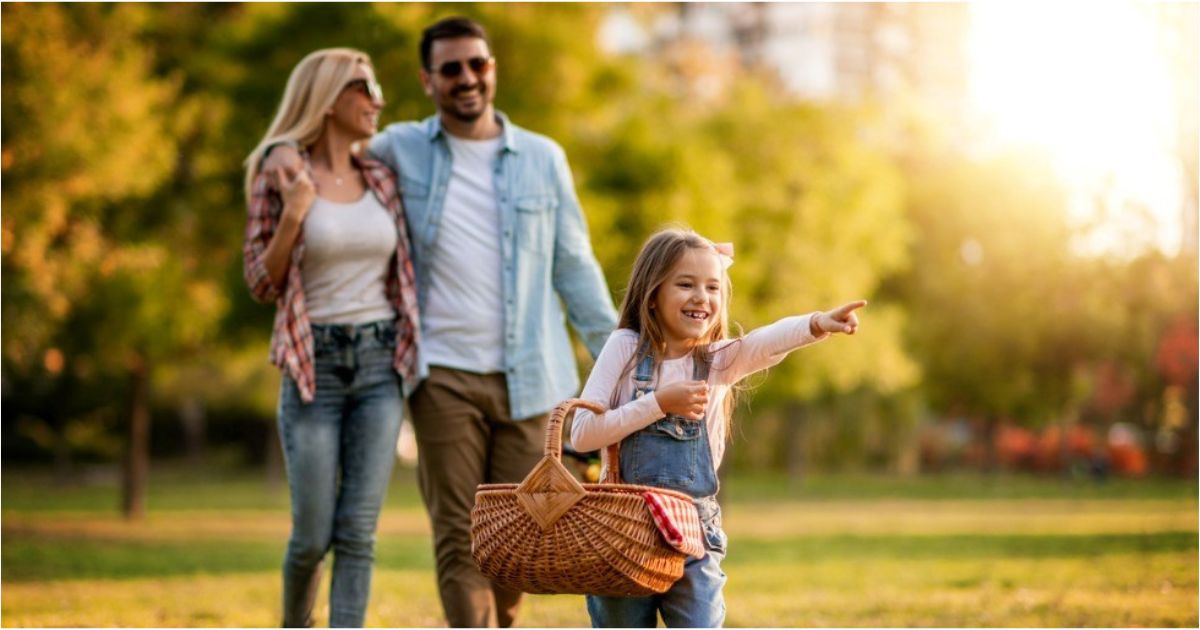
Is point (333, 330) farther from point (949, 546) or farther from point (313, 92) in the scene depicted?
point (949, 546)

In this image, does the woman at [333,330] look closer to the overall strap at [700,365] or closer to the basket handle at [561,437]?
the basket handle at [561,437]

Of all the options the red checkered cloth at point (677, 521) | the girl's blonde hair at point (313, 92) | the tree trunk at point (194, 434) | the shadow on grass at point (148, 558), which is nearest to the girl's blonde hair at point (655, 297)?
the red checkered cloth at point (677, 521)

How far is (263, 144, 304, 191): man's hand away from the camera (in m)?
5.81

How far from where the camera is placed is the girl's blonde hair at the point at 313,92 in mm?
5965

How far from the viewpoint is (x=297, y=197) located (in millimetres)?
5703

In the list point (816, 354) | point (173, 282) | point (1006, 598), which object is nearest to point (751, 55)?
point (816, 354)

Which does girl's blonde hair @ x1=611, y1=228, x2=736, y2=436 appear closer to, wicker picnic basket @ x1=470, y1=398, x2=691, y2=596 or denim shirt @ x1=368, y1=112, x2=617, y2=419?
wicker picnic basket @ x1=470, y1=398, x2=691, y2=596

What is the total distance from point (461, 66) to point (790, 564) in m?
9.62

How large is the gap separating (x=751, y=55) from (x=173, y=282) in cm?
7794

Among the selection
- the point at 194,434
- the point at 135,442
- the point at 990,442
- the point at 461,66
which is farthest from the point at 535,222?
the point at 194,434

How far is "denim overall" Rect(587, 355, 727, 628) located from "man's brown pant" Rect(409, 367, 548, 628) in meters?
1.38

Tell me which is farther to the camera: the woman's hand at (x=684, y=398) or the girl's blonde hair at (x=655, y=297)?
the girl's blonde hair at (x=655, y=297)

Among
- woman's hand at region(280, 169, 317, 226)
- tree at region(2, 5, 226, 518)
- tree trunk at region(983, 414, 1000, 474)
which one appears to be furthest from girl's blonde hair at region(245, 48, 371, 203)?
tree trunk at region(983, 414, 1000, 474)

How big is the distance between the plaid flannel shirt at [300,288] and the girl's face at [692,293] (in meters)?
1.49
